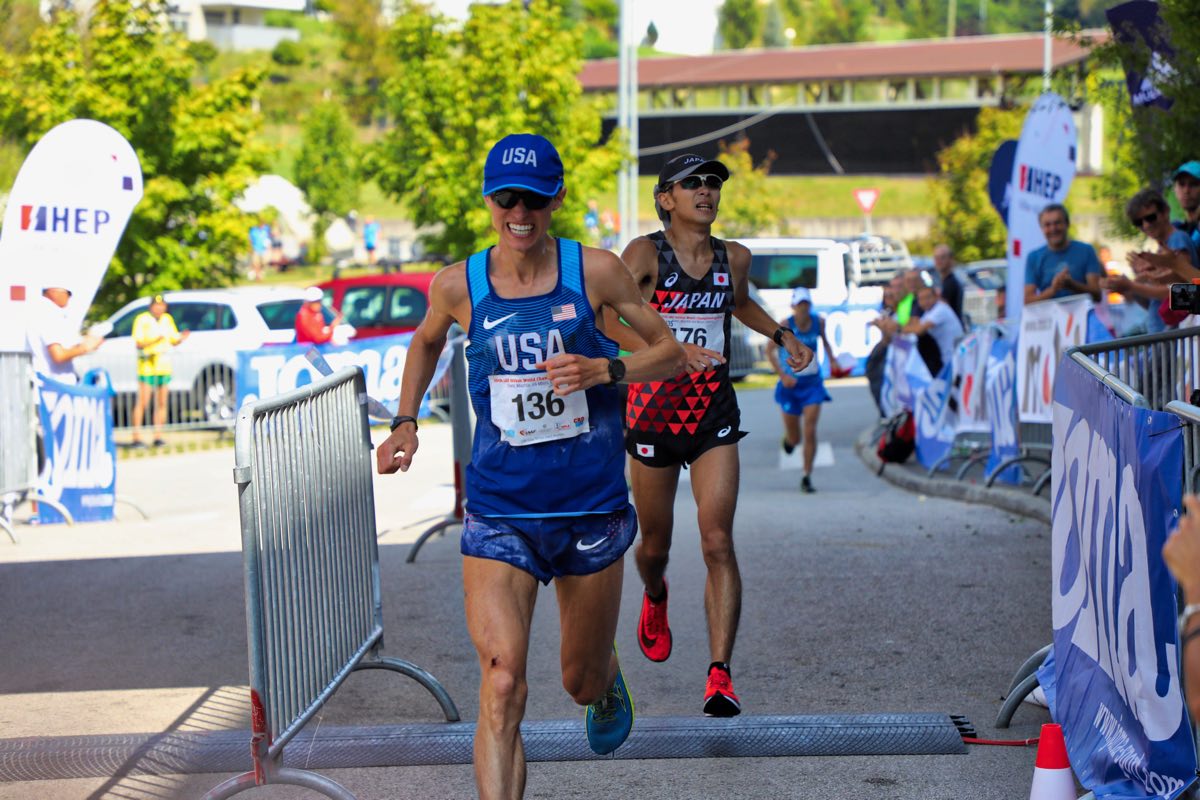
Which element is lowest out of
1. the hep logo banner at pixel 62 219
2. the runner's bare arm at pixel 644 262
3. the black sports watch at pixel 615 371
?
the black sports watch at pixel 615 371

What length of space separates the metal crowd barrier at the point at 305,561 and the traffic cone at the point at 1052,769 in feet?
6.33

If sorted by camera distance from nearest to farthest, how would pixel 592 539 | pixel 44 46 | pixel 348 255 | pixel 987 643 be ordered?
pixel 592 539
pixel 987 643
pixel 44 46
pixel 348 255

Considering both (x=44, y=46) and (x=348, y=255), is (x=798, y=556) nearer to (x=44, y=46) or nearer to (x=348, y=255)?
(x=44, y=46)

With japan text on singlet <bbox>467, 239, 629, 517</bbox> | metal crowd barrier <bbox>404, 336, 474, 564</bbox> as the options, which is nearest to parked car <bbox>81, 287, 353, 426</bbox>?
metal crowd barrier <bbox>404, 336, 474, 564</bbox>

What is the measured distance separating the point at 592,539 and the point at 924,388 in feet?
34.6

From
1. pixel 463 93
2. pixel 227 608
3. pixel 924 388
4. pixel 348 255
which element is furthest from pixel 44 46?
pixel 348 255

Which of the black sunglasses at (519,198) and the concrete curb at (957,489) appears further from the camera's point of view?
the concrete curb at (957,489)

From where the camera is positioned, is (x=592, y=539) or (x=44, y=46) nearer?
(x=592, y=539)

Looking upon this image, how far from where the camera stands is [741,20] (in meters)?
167

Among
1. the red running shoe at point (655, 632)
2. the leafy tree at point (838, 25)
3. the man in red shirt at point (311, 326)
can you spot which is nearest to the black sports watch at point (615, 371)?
the red running shoe at point (655, 632)

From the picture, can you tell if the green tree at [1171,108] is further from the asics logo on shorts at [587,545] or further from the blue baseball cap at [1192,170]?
the asics logo on shorts at [587,545]

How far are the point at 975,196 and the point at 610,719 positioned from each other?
38.0 meters

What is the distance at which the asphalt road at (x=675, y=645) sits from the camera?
5.39 m

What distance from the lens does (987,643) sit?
7258 mm
